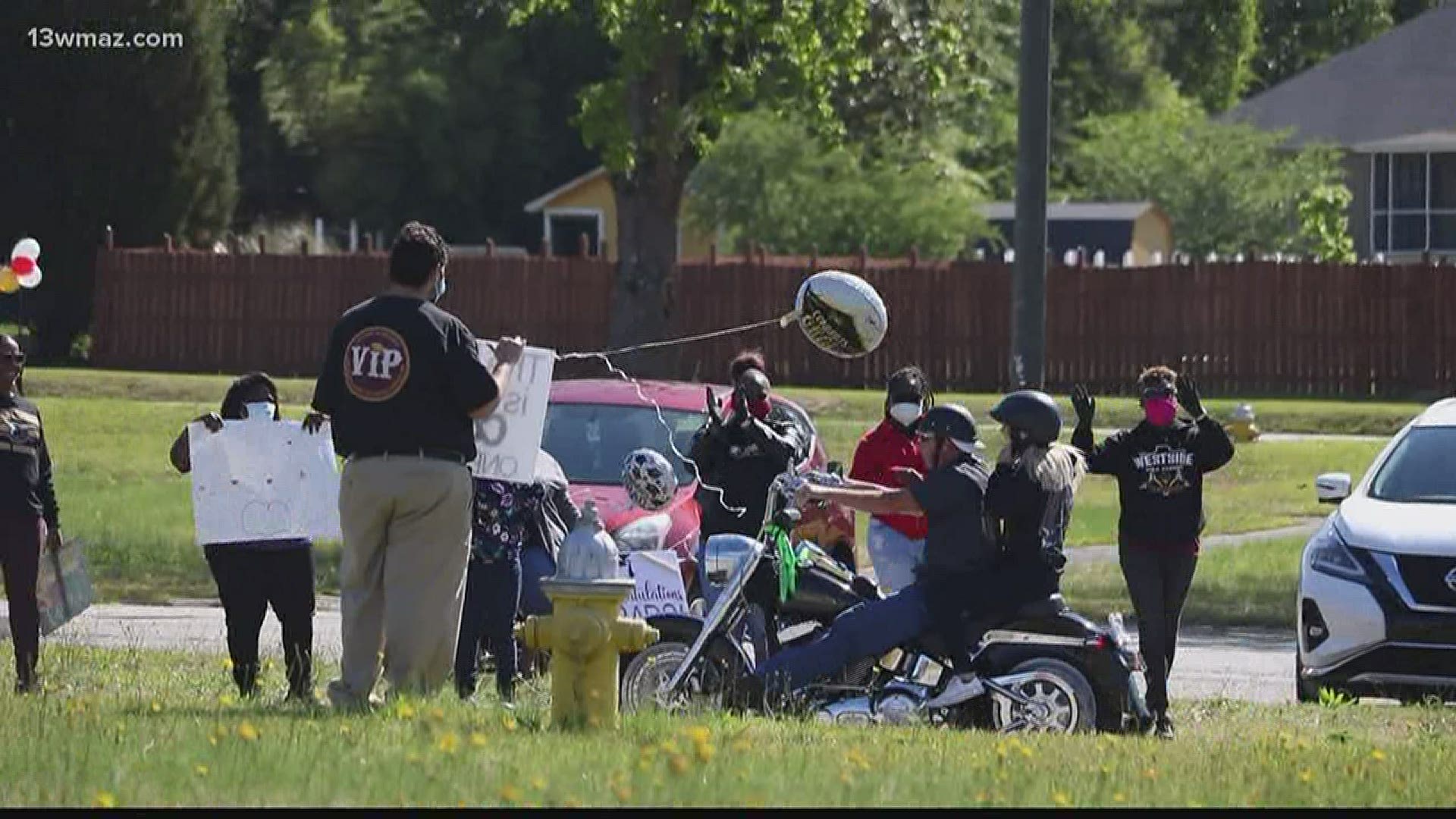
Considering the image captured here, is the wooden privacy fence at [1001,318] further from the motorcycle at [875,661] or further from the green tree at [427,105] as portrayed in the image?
the motorcycle at [875,661]

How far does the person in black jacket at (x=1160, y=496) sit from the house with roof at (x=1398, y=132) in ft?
127

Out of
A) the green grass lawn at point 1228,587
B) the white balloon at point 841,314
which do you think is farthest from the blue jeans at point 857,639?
the green grass lawn at point 1228,587

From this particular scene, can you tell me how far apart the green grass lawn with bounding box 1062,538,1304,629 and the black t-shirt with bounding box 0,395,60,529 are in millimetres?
8076

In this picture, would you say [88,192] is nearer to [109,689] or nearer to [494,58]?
[494,58]

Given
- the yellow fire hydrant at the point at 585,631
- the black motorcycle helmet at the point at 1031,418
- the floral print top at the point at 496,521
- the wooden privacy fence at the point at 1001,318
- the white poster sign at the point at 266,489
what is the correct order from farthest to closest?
the wooden privacy fence at the point at 1001,318
the floral print top at the point at 496,521
the white poster sign at the point at 266,489
the black motorcycle helmet at the point at 1031,418
the yellow fire hydrant at the point at 585,631

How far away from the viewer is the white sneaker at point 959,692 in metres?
10.6

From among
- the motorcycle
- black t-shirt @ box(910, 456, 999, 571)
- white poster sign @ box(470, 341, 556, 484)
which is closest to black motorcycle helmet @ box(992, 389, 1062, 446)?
black t-shirt @ box(910, 456, 999, 571)

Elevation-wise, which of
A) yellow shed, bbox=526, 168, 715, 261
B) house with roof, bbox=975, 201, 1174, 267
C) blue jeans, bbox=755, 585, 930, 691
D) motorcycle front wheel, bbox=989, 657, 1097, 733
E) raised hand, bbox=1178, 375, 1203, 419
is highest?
yellow shed, bbox=526, 168, 715, 261

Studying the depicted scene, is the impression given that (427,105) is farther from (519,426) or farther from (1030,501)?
(1030,501)

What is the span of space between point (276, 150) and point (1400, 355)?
3227 cm

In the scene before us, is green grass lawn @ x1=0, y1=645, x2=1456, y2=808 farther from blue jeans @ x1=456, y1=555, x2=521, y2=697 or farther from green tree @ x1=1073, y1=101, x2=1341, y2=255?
green tree @ x1=1073, y1=101, x2=1341, y2=255

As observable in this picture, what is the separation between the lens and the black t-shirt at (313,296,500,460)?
9469 mm

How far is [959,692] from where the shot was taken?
1061 cm

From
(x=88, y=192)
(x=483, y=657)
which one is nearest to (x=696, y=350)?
(x=88, y=192)
